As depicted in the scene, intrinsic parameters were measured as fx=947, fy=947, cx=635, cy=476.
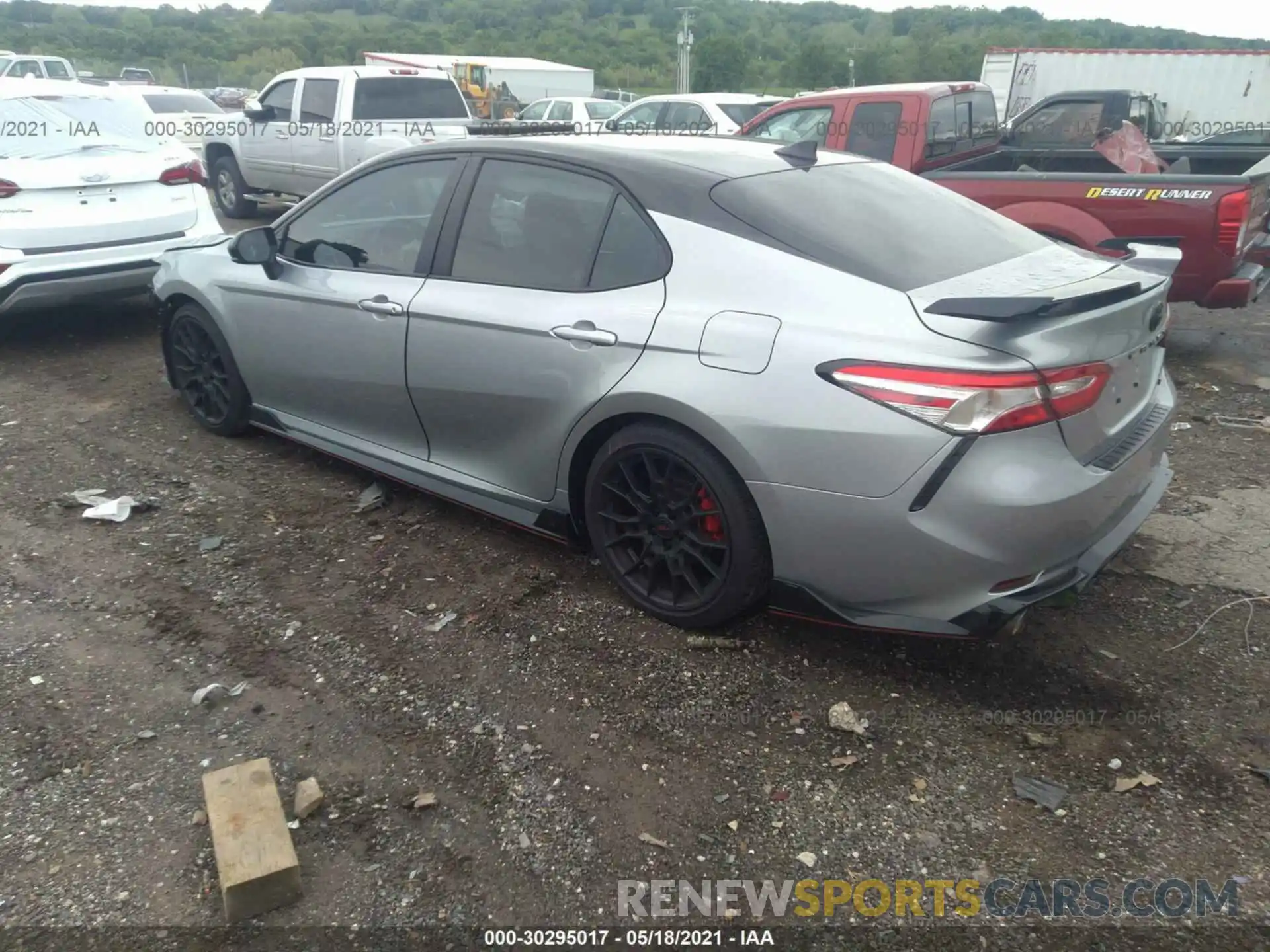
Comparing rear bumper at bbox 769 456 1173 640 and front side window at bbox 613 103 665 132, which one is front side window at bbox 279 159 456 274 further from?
front side window at bbox 613 103 665 132

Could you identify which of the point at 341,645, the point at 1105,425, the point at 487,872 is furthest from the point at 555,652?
the point at 1105,425

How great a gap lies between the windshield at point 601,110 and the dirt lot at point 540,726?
1609 centimetres

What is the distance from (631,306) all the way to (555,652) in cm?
120

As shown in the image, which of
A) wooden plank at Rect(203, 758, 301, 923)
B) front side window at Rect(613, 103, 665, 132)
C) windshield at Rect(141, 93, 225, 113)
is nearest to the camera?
wooden plank at Rect(203, 758, 301, 923)

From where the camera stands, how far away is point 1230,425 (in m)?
5.39

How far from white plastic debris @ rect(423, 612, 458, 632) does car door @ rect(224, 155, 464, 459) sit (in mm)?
801

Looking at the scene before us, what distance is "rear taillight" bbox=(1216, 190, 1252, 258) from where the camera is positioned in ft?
18.9

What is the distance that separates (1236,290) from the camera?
19.7 ft

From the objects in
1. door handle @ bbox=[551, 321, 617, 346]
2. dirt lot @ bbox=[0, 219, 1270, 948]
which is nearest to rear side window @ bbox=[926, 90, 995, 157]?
dirt lot @ bbox=[0, 219, 1270, 948]

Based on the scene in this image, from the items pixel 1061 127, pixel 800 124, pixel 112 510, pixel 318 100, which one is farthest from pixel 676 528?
pixel 318 100

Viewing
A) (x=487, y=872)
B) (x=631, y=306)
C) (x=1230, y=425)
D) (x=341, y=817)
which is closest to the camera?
(x=487, y=872)

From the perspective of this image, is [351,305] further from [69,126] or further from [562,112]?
[562,112]

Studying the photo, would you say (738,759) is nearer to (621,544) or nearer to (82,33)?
(621,544)

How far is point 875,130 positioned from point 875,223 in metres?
5.76
